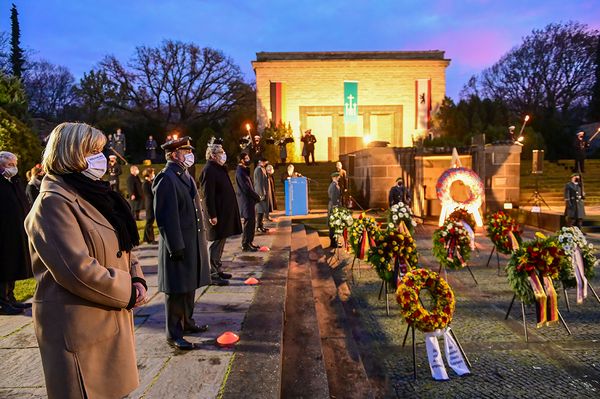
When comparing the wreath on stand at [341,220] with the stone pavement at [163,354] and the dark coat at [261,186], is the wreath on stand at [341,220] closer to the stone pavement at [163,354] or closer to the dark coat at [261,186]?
the dark coat at [261,186]

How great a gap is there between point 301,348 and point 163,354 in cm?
150

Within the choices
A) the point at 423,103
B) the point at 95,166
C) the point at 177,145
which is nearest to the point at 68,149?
the point at 95,166

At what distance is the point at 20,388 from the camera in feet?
11.1

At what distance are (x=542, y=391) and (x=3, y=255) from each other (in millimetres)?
6241

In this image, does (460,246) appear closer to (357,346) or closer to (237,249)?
(357,346)

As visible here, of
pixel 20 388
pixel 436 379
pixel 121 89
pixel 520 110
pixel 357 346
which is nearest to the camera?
pixel 20 388

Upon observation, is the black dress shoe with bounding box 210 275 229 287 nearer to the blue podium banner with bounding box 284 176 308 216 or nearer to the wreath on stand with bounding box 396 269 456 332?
the wreath on stand with bounding box 396 269 456 332

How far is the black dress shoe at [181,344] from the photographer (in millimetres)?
4078

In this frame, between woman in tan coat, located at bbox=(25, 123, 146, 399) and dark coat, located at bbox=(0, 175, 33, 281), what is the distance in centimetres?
419

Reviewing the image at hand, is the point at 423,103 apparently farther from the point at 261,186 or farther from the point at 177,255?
the point at 177,255

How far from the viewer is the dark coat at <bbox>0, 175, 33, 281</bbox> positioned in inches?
223

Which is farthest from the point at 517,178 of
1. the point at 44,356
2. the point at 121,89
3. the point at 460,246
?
the point at 121,89

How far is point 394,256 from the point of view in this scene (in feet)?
21.0

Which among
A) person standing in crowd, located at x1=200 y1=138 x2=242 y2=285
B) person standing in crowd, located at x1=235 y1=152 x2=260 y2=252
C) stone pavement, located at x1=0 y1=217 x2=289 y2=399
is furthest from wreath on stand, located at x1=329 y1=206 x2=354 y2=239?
stone pavement, located at x1=0 y1=217 x2=289 y2=399
